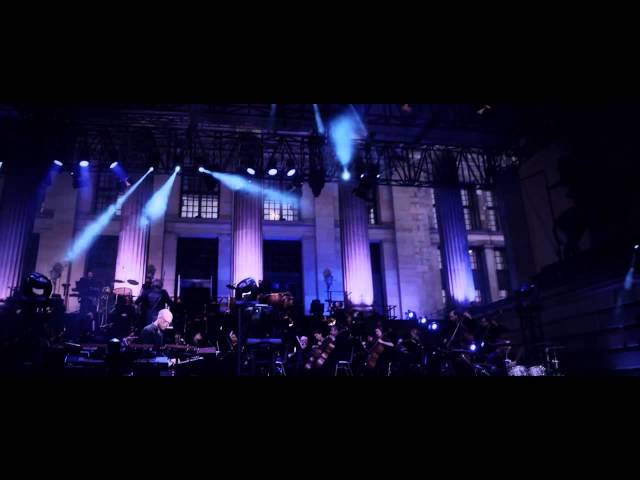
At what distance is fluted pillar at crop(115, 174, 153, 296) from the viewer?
16938 mm

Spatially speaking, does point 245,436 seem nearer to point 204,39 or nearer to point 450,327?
point 204,39

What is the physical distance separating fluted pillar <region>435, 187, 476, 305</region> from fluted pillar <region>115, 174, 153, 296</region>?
13.1 metres

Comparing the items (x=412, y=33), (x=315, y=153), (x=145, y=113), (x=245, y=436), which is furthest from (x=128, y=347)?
(x=145, y=113)

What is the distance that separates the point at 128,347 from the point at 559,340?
1177 centimetres

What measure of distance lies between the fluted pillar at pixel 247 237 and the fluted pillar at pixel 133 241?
3.64 meters

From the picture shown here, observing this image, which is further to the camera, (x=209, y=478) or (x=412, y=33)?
(x=412, y=33)

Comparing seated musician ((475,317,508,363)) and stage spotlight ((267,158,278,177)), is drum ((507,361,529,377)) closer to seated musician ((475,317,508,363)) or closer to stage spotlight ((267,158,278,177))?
seated musician ((475,317,508,363))

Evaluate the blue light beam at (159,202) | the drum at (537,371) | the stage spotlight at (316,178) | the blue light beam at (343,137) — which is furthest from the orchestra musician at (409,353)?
the blue light beam at (159,202)

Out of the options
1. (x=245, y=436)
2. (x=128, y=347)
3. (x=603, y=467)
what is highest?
(x=128, y=347)

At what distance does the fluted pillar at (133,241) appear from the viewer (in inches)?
667

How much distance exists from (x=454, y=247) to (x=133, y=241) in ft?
45.8

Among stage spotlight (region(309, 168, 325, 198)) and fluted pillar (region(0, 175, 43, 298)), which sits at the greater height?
stage spotlight (region(309, 168, 325, 198))

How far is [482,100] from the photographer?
170 inches

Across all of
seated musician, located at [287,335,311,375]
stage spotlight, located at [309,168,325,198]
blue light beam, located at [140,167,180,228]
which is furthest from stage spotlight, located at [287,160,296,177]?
blue light beam, located at [140,167,180,228]
